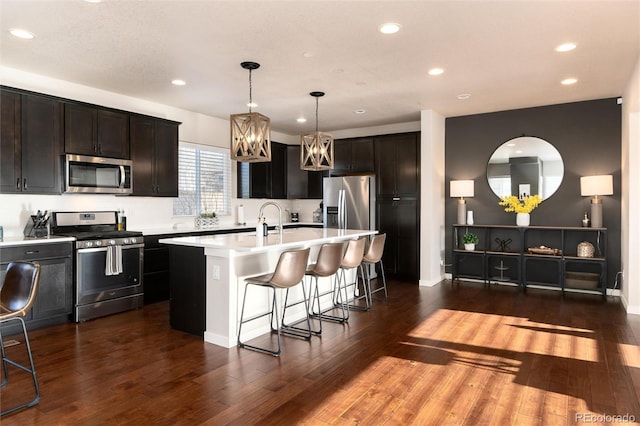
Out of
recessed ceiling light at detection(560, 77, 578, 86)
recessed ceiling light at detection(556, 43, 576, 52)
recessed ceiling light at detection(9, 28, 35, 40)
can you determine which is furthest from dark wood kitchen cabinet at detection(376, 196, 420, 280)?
recessed ceiling light at detection(9, 28, 35, 40)

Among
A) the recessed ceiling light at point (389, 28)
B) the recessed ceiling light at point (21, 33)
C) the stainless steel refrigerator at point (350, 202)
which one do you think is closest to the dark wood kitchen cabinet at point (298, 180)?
the stainless steel refrigerator at point (350, 202)

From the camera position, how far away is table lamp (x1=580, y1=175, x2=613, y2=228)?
544cm

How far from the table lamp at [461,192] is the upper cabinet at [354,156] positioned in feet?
4.76

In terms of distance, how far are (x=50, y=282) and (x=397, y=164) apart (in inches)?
206

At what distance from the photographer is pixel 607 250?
566 cm

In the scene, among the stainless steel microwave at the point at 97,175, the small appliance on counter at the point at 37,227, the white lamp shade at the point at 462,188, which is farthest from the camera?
the white lamp shade at the point at 462,188

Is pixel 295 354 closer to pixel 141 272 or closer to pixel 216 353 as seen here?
pixel 216 353

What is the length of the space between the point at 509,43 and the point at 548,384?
2866mm

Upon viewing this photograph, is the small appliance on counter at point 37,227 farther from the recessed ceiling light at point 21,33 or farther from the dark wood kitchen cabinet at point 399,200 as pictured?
the dark wood kitchen cabinet at point 399,200

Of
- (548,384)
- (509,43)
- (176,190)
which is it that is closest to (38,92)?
(176,190)

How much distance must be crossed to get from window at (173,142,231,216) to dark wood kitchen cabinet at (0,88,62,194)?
196 centimetres

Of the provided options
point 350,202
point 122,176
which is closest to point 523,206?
point 350,202

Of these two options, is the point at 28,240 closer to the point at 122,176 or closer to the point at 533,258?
the point at 122,176

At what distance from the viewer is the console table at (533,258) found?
5684 millimetres
